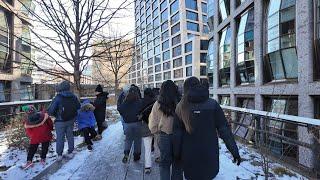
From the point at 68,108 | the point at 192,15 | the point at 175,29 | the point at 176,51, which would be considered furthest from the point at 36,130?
the point at 175,29

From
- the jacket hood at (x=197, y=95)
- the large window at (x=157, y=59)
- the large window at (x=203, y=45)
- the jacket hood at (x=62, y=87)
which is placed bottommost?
the jacket hood at (x=197, y=95)

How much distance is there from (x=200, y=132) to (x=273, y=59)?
1515 centimetres

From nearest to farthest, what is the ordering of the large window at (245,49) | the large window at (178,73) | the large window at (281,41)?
1. the large window at (281,41)
2. the large window at (245,49)
3. the large window at (178,73)

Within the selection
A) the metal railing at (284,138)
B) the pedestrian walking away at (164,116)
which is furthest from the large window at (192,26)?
the pedestrian walking away at (164,116)

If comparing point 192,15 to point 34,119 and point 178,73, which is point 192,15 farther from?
point 34,119

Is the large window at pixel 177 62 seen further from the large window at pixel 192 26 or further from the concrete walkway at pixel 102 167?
the concrete walkway at pixel 102 167

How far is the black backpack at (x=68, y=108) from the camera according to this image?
8.52 m

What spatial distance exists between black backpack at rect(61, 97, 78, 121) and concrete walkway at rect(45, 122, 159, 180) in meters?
1.01

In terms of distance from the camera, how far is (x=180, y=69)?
86500 mm

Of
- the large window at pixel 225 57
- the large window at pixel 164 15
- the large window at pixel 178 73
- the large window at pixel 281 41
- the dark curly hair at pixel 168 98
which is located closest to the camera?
the dark curly hair at pixel 168 98

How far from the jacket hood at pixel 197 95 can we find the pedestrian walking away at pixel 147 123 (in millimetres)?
3162

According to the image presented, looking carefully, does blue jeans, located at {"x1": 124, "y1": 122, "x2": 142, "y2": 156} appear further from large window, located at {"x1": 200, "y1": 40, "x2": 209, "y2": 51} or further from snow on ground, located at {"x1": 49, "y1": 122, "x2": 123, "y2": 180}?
large window, located at {"x1": 200, "y1": 40, "x2": 209, "y2": 51}

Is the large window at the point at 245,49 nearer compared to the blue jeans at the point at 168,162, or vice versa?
the blue jeans at the point at 168,162

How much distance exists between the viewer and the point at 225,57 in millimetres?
28188
